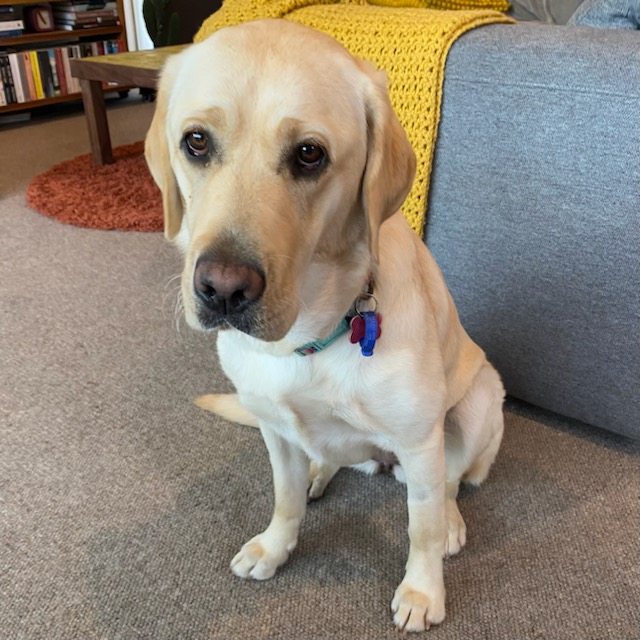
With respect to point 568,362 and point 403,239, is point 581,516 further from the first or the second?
point 403,239

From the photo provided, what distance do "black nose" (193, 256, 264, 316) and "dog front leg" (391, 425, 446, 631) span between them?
42cm

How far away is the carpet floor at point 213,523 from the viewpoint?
Answer: 1138 millimetres

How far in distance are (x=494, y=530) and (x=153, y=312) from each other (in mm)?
1291

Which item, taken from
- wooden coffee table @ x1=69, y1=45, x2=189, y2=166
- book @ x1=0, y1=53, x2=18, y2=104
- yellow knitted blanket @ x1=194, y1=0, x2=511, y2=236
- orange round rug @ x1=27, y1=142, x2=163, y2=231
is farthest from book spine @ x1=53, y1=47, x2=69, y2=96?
yellow knitted blanket @ x1=194, y1=0, x2=511, y2=236

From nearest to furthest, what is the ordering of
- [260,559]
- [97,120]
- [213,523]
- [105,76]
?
[260,559]
[213,523]
[105,76]
[97,120]

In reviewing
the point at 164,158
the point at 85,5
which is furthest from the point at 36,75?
the point at 164,158

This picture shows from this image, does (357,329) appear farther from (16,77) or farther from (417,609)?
(16,77)

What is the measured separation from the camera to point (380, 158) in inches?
36.2

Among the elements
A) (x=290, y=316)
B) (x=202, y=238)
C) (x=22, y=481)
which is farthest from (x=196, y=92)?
(x=22, y=481)

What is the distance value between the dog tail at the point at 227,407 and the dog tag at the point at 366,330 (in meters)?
0.65

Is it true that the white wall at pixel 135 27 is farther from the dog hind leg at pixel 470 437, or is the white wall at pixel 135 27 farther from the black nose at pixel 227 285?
the black nose at pixel 227 285

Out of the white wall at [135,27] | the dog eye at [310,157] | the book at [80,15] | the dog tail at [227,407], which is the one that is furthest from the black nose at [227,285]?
the white wall at [135,27]

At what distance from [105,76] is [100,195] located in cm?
56

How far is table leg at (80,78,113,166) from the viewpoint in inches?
129
